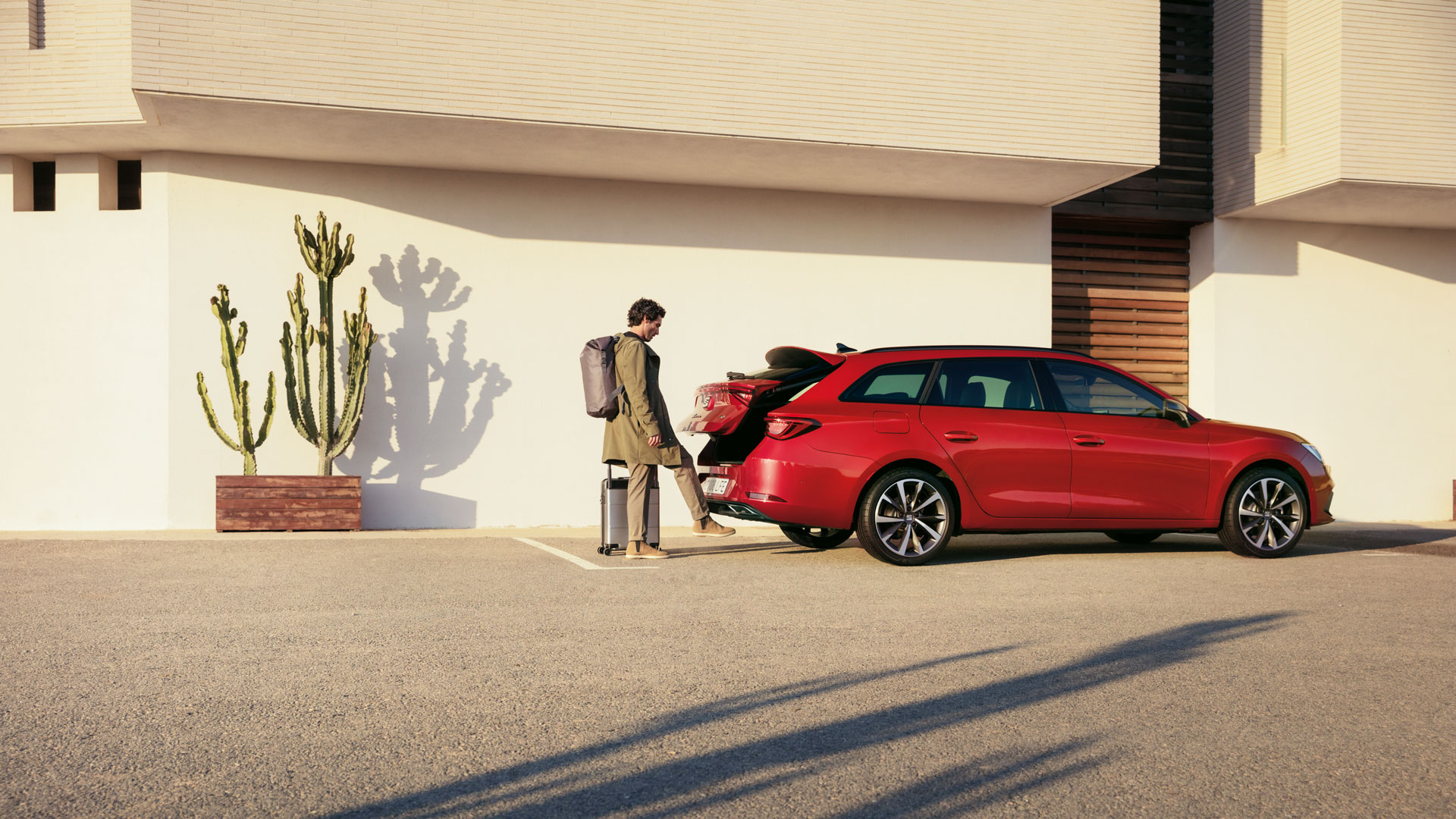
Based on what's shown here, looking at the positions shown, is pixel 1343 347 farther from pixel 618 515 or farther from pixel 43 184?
pixel 43 184

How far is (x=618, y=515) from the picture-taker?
8930 mm

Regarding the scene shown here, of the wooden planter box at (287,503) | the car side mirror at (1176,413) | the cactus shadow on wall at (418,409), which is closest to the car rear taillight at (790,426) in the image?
the car side mirror at (1176,413)

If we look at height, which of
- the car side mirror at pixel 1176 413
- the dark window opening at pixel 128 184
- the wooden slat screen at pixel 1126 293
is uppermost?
the dark window opening at pixel 128 184

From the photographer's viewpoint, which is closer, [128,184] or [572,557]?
[572,557]

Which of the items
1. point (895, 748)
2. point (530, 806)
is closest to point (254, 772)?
point (530, 806)

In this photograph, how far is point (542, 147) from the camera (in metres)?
11.6

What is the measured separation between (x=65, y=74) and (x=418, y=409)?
4533mm

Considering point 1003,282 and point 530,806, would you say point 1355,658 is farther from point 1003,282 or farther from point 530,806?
point 1003,282

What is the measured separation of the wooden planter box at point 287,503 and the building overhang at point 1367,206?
10.9 m

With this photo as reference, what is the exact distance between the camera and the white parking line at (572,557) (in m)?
8.16

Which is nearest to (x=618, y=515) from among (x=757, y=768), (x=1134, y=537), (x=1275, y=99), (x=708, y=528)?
(x=708, y=528)

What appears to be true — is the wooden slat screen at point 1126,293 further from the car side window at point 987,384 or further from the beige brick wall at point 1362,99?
the car side window at point 987,384

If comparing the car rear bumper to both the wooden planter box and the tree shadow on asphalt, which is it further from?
the wooden planter box

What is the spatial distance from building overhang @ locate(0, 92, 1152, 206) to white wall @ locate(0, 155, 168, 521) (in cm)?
93
